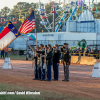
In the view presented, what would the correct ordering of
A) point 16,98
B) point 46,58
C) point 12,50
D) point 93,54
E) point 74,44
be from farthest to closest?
point 12,50 → point 74,44 → point 93,54 → point 46,58 → point 16,98

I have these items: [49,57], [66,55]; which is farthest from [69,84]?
[49,57]

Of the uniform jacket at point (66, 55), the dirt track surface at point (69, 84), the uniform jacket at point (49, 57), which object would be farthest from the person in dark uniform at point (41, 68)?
the uniform jacket at point (66, 55)

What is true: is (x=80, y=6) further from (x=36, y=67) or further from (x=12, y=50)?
(x=36, y=67)

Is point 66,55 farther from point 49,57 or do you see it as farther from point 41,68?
point 41,68

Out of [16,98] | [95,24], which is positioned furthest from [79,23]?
[16,98]

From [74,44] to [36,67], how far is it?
32.0 metres

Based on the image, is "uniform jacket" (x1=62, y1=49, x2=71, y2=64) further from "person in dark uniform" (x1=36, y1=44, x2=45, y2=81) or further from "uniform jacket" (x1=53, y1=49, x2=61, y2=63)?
"person in dark uniform" (x1=36, y1=44, x2=45, y2=81)

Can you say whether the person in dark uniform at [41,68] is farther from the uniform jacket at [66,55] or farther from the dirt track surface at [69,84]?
the uniform jacket at [66,55]

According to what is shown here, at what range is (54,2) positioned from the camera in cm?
6016

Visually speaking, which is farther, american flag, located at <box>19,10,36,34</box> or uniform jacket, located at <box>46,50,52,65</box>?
american flag, located at <box>19,10,36,34</box>

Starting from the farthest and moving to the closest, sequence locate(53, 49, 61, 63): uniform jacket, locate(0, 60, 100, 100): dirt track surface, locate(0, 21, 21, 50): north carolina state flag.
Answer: locate(0, 21, 21, 50): north carolina state flag → locate(53, 49, 61, 63): uniform jacket → locate(0, 60, 100, 100): dirt track surface

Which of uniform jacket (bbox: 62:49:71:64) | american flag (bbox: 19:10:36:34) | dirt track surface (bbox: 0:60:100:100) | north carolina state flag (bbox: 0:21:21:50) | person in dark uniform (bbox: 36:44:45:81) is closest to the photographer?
dirt track surface (bbox: 0:60:100:100)

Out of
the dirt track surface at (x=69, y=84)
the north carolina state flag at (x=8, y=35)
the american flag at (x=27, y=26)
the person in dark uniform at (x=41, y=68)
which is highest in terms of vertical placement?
the american flag at (x=27, y=26)

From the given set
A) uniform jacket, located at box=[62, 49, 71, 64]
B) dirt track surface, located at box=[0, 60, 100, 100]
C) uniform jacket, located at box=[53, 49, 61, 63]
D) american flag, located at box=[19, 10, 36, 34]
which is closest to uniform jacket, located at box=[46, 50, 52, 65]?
uniform jacket, located at box=[53, 49, 61, 63]
